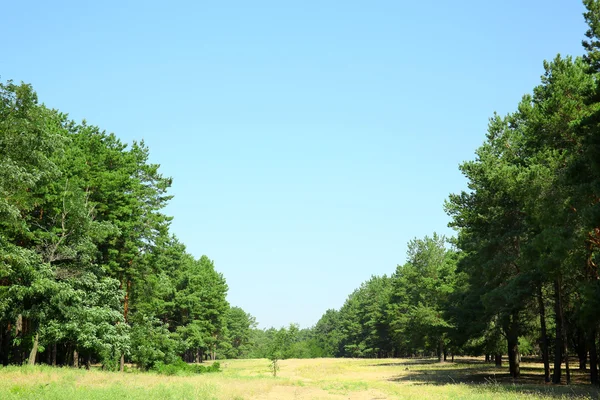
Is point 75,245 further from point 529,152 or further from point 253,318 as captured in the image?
point 253,318

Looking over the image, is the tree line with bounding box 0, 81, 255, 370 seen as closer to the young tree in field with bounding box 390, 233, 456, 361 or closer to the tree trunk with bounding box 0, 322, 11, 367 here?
the tree trunk with bounding box 0, 322, 11, 367

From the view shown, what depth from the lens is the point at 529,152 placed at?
35469 millimetres

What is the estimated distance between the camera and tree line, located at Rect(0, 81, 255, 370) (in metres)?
26.8

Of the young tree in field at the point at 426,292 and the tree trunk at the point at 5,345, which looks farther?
the young tree in field at the point at 426,292

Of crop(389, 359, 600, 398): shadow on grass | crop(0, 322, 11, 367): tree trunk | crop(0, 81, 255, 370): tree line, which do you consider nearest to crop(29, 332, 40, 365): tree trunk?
crop(0, 81, 255, 370): tree line

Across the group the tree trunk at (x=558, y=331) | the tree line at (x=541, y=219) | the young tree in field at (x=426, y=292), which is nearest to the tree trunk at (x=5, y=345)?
the tree line at (x=541, y=219)

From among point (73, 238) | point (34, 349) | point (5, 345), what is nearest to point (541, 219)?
point (73, 238)

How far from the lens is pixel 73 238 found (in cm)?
3528

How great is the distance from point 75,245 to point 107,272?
26.7 feet

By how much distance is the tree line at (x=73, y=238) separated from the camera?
87.8 ft

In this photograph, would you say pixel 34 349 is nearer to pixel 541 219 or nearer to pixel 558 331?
pixel 541 219

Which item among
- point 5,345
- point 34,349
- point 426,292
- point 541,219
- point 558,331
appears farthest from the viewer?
point 426,292

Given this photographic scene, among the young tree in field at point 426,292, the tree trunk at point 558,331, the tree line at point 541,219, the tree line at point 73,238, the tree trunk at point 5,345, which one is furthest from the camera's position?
the young tree in field at point 426,292

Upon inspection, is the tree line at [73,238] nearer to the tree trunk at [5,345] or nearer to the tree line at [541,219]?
the tree trunk at [5,345]
